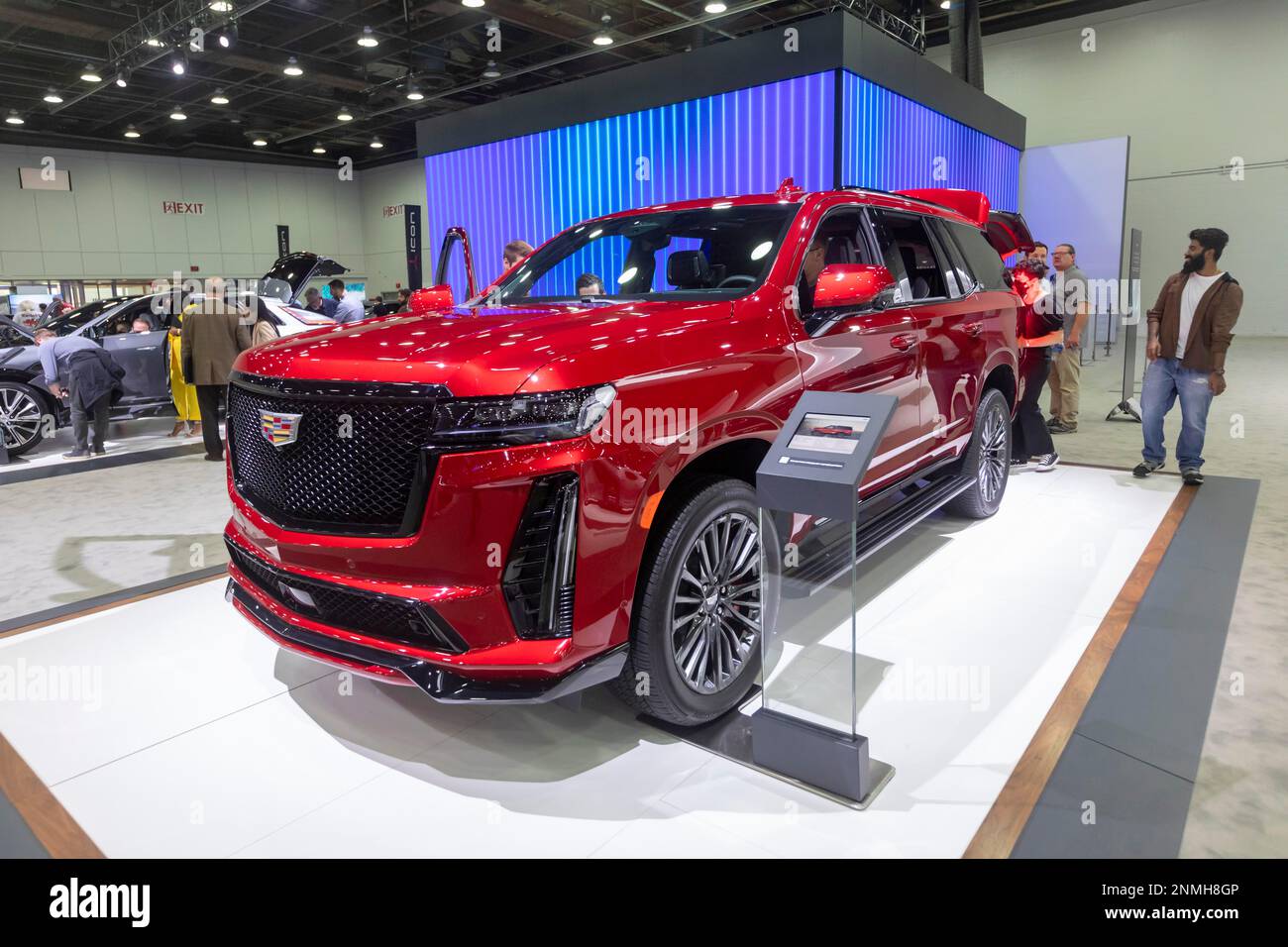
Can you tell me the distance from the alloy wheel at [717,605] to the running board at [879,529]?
0.65ft

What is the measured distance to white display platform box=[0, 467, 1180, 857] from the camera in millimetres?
2150

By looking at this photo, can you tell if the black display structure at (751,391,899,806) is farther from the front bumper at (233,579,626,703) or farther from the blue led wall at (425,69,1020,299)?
the blue led wall at (425,69,1020,299)


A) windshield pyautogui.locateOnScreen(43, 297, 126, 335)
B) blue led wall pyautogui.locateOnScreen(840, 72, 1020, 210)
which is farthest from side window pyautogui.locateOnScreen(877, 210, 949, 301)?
windshield pyautogui.locateOnScreen(43, 297, 126, 335)

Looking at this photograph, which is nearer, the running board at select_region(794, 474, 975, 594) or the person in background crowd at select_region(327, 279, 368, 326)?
the running board at select_region(794, 474, 975, 594)

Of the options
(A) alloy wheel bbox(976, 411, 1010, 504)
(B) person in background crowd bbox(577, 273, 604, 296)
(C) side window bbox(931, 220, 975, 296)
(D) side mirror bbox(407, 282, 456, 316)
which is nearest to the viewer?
(B) person in background crowd bbox(577, 273, 604, 296)

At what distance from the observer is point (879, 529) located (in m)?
3.40

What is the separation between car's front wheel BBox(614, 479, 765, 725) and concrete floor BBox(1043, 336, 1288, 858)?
1.28 metres

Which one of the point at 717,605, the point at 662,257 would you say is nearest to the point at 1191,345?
the point at 662,257

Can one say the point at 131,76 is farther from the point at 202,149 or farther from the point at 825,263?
the point at 825,263

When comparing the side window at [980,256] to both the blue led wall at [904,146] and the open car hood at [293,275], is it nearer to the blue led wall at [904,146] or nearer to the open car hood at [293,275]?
the blue led wall at [904,146]

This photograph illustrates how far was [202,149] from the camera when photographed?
2269 centimetres

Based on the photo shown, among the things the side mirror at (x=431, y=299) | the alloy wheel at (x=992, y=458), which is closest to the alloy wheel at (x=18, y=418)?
the side mirror at (x=431, y=299)

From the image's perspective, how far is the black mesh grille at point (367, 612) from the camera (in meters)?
2.11
